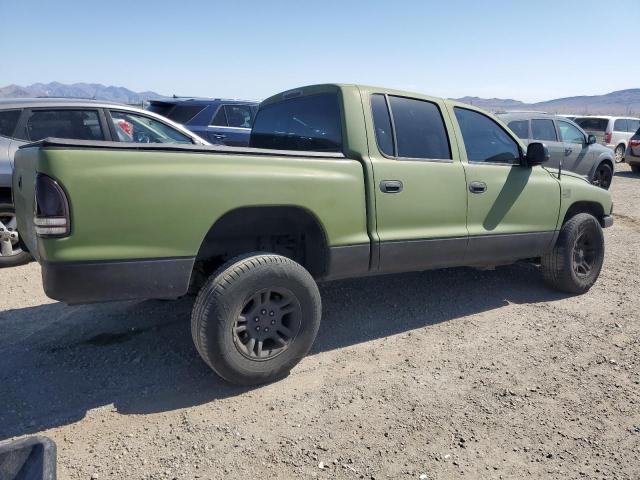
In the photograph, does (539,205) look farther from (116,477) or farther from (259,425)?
(116,477)

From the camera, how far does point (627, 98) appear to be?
18675 centimetres

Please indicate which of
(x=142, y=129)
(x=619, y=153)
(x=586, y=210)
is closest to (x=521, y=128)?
(x=586, y=210)

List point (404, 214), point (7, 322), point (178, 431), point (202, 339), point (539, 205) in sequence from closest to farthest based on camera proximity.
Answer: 1. point (178, 431)
2. point (202, 339)
3. point (404, 214)
4. point (7, 322)
5. point (539, 205)

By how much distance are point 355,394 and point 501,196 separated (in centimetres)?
218

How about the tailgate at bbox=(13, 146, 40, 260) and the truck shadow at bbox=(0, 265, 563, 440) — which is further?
the truck shadow at bbox=(0, 265, 563, 440)

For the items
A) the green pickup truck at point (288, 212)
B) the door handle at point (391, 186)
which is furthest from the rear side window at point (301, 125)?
the door handle at point (391, 186)

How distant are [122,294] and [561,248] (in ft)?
Result: 12.6

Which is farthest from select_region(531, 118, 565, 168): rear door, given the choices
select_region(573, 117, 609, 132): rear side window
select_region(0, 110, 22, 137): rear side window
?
select_region(573, 117, 609, 132): rear side window

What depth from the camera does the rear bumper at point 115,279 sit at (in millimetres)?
2484

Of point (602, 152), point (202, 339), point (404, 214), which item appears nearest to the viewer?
point (202, 339)

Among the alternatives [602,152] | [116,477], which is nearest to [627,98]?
[602,152]

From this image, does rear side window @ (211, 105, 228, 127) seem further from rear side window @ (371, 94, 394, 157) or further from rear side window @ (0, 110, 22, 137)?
rear side window @ (371, 94, 394, 157)

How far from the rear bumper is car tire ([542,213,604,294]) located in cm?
348

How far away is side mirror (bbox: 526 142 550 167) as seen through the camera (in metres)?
4.24
